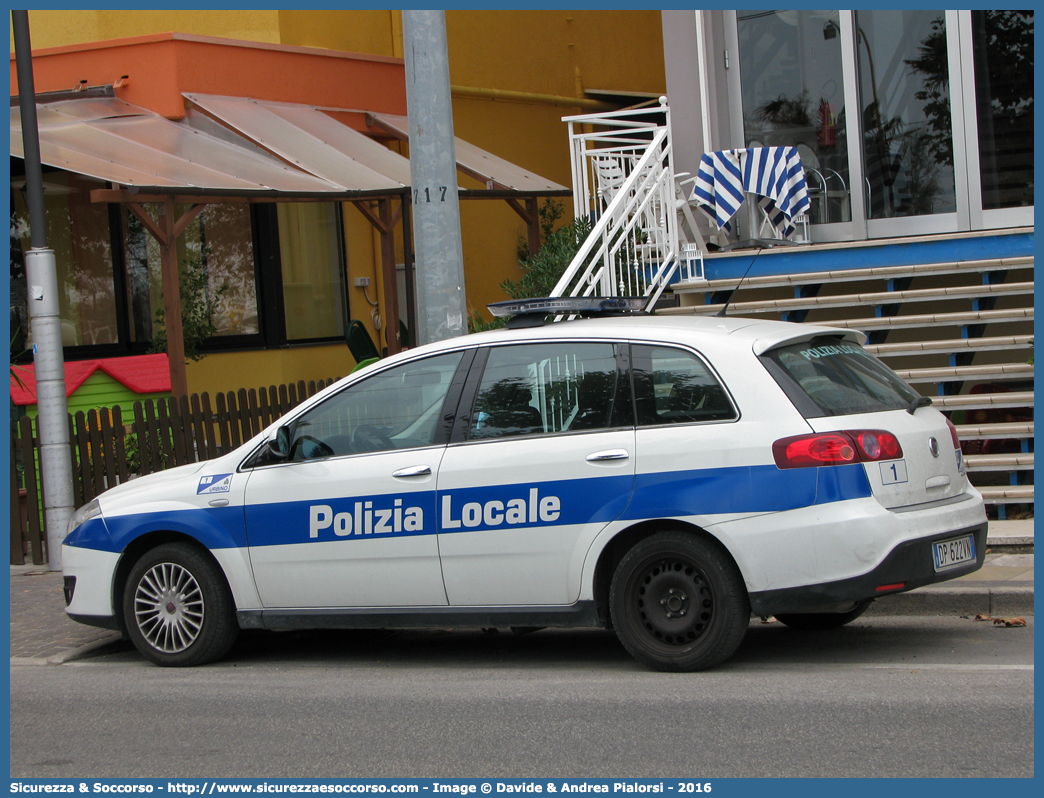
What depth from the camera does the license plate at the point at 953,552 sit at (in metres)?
5.31

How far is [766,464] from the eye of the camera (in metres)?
5.23

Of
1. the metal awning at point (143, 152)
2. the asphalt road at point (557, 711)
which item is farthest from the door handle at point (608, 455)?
the metal awning at point (143, 152)

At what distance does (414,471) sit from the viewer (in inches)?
231

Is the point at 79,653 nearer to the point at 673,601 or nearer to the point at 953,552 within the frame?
the point at 673,601

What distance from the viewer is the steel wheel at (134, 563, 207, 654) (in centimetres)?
643

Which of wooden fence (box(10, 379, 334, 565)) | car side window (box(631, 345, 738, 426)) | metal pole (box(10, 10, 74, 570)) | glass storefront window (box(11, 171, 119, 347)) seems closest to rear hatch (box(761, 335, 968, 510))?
car side window (box(631, 345, 738, 426))

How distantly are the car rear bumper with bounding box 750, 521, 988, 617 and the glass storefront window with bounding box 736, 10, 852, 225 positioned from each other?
764 centimetres

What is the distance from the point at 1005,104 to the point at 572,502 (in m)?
8.20

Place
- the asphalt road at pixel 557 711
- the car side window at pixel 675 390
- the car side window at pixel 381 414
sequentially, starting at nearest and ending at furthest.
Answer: the asphalt road at pixel 557 711
the car side window at pixel 675 390
the car side window at pixel 381 414

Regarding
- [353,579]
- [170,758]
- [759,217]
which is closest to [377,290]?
[759,217]

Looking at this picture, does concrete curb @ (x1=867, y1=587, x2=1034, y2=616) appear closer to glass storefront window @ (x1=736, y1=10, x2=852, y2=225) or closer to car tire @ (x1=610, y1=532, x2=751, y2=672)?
car tire @ (x1=610, y1=532, x2=751, y2=672)

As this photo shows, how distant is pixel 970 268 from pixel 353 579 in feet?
21.0

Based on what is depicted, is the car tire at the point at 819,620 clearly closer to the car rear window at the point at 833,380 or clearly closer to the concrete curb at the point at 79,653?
the car rear window at the point at 833,380

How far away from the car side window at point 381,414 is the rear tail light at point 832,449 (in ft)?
5.89
